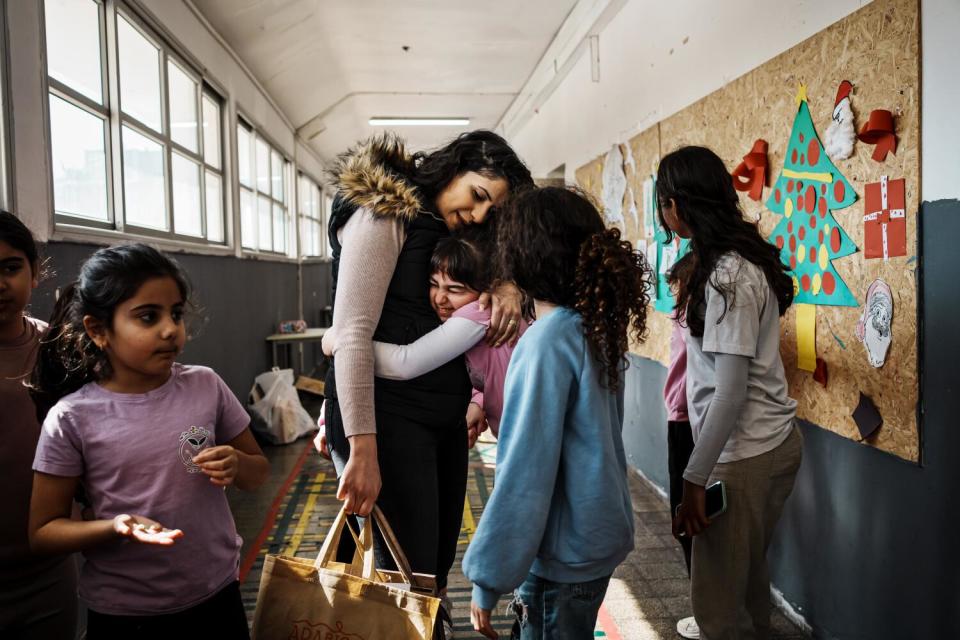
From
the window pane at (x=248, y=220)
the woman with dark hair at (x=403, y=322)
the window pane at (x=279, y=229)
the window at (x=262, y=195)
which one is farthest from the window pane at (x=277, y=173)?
the woman with dark hair at (x=403, y=322)

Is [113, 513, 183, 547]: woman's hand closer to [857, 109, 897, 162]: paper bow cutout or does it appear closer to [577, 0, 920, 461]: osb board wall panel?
[577, 0, 920, 461]: osb board wall panel

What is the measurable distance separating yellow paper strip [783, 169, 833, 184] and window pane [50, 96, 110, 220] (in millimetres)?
2652

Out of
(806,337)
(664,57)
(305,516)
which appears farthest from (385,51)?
(806,337)

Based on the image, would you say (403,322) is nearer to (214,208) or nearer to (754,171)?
(754,171)

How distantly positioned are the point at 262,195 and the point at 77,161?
4228 mm

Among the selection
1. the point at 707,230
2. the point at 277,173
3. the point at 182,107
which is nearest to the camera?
the point at 707,230

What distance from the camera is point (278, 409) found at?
527 cm

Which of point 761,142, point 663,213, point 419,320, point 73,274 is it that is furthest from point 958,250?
point 73,274

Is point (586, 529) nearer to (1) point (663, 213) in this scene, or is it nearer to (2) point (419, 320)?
(2) point (419, 320)

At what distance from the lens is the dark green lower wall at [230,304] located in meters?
2.56

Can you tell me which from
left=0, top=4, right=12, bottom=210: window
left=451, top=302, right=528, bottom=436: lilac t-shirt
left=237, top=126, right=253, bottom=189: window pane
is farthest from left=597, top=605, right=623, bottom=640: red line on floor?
left=237, top=126, right=253, bottom=189: window pane

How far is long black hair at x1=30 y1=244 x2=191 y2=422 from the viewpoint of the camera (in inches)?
50.0

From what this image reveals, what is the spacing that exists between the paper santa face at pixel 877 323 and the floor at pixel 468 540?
1068 millimetres

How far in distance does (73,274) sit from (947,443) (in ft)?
9.74
